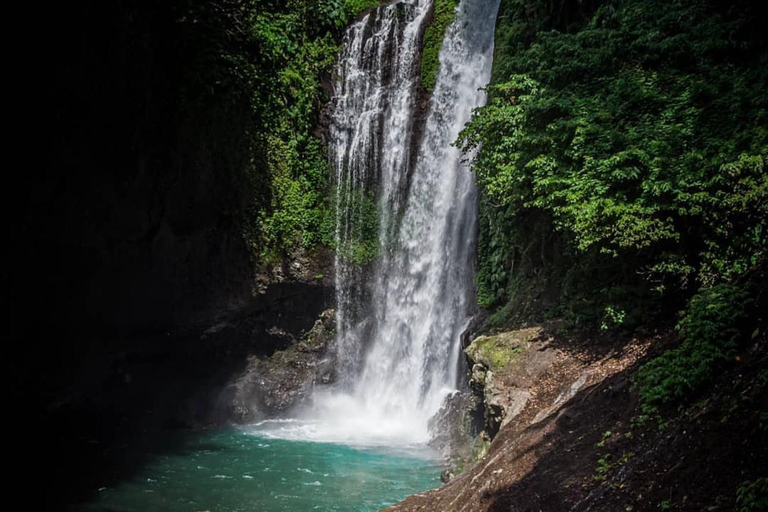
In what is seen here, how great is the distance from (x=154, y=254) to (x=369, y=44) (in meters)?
8.49

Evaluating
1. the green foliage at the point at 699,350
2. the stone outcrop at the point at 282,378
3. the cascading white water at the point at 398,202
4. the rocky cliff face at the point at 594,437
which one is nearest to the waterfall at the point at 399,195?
the cascading white water at the point at 398,202

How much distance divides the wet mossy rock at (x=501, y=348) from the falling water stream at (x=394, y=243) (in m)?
3.24

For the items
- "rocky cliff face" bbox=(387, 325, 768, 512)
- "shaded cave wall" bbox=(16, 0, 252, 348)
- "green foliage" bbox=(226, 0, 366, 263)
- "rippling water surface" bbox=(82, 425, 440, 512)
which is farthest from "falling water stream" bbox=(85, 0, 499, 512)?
"rocky cliff face" bbox=(387, 325, 768, 512)

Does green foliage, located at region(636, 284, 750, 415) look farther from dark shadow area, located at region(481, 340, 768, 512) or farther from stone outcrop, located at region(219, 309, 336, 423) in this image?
stone outcrop, located at region(219, 309, 336, 423)

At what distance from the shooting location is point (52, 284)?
12.1 meters

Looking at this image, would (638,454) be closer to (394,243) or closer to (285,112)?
(394,243)

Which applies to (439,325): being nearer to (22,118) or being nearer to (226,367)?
(226,367)

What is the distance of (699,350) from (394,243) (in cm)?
1115

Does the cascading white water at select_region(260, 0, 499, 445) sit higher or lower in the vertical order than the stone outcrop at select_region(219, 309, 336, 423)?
higher

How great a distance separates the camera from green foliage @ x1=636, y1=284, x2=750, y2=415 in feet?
16.7

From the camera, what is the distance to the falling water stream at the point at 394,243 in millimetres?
13703

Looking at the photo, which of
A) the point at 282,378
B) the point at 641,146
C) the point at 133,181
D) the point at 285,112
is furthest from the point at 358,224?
the point at 641,146

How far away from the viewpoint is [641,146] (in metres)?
7.41

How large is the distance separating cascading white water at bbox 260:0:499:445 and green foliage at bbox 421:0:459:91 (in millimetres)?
193
